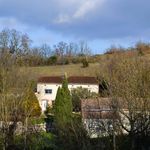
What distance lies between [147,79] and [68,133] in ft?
12.5

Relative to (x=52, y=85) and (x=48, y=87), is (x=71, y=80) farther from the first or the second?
(x=48, y=87)

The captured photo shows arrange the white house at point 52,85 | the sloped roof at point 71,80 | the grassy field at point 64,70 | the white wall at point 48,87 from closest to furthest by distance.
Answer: the white wall at point 48,87, the white house at point 52,85, the sloped roof at point 71,80, the grassy field at point 64,70

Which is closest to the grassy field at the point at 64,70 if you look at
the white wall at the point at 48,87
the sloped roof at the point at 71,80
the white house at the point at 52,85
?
the sloped roof at the point at 71,80

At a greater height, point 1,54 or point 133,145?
point 1,54

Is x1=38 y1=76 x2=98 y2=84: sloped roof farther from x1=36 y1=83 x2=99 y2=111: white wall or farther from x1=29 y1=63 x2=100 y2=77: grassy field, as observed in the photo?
x1=29 y1=63 x2=100 y2=77: grassy field

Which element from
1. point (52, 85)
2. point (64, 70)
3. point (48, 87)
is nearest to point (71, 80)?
point (52, 85)

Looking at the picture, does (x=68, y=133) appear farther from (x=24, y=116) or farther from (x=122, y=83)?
(x=24, y=116)

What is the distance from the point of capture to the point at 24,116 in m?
23.6

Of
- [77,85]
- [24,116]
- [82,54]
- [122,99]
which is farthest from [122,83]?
[82,54]

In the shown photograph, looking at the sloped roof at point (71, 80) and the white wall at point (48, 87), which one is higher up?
the sloped roof at point (71, 80)

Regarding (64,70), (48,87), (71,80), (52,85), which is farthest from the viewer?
(64,70)

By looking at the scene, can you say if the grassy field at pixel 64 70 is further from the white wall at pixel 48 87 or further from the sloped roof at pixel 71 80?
the white wall at pixel 48 87

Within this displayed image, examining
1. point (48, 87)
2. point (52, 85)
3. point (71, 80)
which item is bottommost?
point (48, 87)

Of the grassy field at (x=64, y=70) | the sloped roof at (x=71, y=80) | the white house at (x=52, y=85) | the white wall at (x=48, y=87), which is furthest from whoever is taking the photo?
the grassy field at (x=64, y=70)
